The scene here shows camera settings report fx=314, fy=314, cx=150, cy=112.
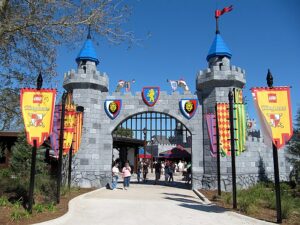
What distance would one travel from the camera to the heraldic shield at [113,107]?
18484mm

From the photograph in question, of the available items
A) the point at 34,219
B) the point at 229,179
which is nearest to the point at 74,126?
the point at 34,219

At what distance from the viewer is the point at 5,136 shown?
21391mm

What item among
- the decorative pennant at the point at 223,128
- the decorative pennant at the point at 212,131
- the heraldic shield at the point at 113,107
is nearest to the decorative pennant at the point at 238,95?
the decorative pennant at the point at 212,131

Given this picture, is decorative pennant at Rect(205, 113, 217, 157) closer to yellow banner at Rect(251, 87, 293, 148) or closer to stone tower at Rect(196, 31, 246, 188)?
stone tower at Rect(196, 31, 246, 188)

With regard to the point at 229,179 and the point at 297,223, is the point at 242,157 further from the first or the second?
the point at 297,223

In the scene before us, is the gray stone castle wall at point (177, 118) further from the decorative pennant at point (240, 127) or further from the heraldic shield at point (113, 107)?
the decorative pennant at point (240, 127)

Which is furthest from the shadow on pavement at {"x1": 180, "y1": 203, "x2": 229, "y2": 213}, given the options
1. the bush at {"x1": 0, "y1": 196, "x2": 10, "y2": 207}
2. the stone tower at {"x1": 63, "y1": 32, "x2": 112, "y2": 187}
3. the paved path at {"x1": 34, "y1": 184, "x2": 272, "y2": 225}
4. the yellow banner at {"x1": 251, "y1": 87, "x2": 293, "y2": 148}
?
the stone tower at {"x1": 63, "y1": 32, "x2": 112, "y2": 187}

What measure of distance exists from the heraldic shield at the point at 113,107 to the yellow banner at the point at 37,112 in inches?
351

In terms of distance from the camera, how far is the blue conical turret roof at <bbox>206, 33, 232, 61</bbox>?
1800cm

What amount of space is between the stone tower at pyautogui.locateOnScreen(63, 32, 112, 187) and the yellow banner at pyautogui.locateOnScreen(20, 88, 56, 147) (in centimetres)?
826

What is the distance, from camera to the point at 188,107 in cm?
1806

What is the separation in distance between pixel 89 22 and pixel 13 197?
6.27 meters

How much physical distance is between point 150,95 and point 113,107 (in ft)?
7.54

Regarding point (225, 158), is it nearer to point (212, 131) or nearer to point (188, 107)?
point (212, 131)
